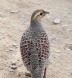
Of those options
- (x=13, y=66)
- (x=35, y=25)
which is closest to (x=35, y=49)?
(x=35, y=25)

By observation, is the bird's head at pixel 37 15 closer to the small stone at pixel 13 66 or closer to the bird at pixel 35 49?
the bird at pixel 35 49

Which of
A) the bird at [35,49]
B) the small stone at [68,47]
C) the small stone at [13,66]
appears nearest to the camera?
the bird at [35,49]

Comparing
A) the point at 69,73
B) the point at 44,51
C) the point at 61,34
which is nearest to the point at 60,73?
the point at 69,73

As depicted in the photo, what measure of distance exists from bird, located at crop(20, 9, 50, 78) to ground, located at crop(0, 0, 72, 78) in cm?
72

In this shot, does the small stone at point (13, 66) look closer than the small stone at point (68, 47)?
Yes

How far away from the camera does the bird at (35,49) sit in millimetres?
4977

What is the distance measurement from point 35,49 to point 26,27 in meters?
2.55

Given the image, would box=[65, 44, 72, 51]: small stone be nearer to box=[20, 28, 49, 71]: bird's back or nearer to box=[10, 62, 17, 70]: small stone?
box=[10, 62, 17, 70]: small stone

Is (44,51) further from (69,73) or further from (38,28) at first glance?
(69,73)

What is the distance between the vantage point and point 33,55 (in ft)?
16.5

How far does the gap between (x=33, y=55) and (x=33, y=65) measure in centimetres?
16

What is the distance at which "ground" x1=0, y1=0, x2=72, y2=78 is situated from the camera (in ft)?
19.4

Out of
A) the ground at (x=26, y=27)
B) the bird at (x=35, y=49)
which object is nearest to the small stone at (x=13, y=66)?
the ground at (x=26, y=27)

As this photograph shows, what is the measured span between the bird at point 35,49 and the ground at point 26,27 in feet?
2.36
